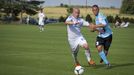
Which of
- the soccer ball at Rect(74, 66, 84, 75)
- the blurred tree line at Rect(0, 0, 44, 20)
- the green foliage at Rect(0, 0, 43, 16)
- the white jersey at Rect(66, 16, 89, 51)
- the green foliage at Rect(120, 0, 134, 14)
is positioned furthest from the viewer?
the green foliage at Rect(120, 0, 134, 14)

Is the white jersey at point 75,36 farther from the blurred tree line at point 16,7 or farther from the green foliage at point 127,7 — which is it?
the green foliage at point 127,7

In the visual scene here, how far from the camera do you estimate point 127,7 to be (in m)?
145

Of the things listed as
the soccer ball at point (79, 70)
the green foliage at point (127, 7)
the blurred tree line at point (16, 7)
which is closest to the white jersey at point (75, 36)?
the soccer ball at point (79, 70)

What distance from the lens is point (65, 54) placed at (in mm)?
22641

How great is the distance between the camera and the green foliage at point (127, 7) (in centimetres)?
14216

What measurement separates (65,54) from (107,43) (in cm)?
528

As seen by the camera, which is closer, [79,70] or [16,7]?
[79,70]

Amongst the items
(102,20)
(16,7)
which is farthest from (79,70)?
(16,7)

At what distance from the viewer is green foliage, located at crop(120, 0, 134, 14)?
142 metres

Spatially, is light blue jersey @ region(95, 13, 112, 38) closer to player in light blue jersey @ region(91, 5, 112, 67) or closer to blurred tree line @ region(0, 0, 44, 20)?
player in light blue jersey @ region(91, 5, 112, 67)

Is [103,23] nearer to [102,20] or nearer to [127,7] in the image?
[102,20]

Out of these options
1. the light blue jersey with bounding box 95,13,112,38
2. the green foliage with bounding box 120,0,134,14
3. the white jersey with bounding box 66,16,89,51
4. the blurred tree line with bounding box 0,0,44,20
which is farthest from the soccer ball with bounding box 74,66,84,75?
the green foliage with bounding box 120,0,134,14

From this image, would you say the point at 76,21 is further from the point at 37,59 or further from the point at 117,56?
the point at 117,56

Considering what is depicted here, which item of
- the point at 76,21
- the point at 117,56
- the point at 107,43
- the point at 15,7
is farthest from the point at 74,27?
the point at 15,7
